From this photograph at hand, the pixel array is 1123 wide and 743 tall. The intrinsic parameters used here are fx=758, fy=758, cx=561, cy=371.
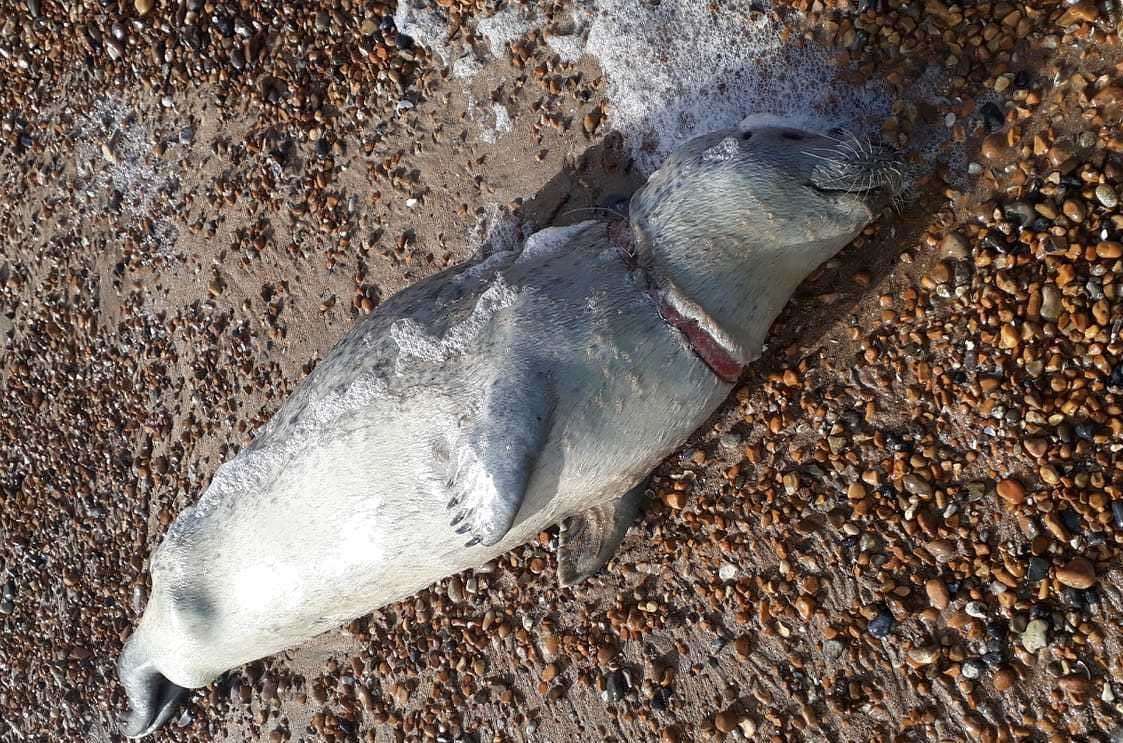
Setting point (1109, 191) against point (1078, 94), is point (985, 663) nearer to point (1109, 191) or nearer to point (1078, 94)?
point (1109, 191)

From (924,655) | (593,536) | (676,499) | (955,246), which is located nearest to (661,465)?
(676,499)

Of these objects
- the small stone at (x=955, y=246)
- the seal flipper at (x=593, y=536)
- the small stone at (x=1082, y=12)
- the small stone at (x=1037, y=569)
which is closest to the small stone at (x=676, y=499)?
the seal flipper at (x=593, y=536)

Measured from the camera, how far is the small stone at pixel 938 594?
4.12m

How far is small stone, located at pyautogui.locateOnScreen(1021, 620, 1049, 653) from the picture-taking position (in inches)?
155

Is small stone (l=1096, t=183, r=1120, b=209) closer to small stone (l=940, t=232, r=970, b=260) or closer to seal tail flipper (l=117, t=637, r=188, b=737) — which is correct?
small stone (l=940, t=232, r=970, b=260)

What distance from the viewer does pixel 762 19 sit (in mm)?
4703

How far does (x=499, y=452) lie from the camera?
353 cm

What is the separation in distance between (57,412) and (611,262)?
463 cm

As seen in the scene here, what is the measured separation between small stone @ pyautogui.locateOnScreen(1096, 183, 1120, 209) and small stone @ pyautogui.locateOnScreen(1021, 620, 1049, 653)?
7.20ft

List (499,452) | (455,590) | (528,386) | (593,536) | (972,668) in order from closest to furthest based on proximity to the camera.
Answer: (499,452) < (528,386) < (972,668) < (593,536) < (455,590)

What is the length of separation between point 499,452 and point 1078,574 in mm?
3006

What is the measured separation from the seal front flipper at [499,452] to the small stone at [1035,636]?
9.00ft

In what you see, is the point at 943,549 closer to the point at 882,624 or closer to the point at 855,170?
the point at 882,624

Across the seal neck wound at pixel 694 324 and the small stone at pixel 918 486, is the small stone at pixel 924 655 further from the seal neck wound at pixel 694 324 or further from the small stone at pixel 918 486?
the seal neck wound at pixel 694 324
